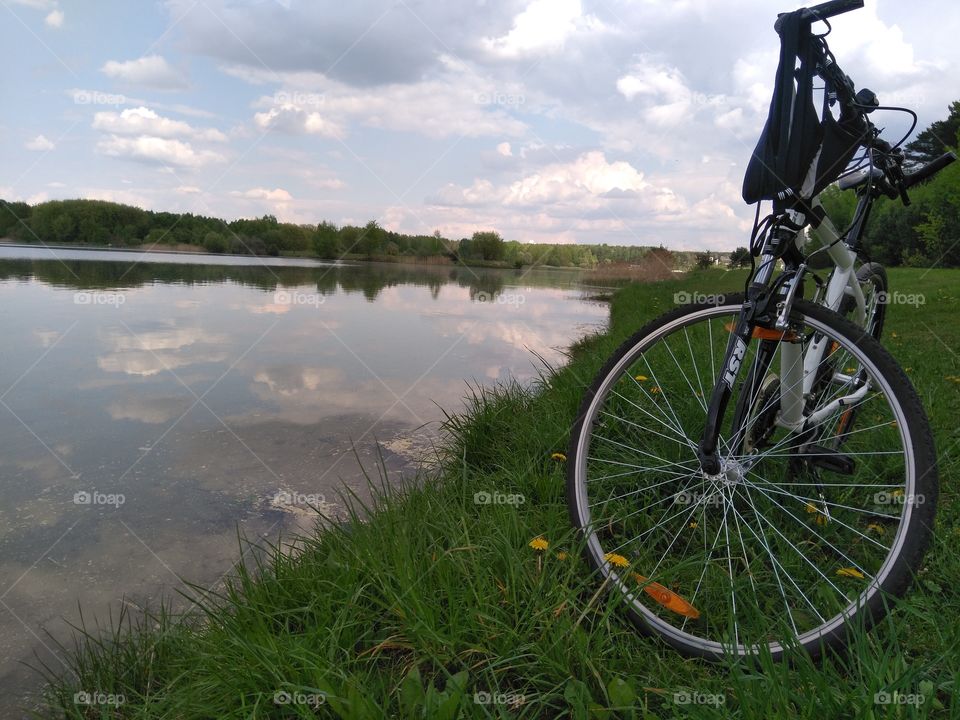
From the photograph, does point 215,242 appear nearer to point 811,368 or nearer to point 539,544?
point 539,544

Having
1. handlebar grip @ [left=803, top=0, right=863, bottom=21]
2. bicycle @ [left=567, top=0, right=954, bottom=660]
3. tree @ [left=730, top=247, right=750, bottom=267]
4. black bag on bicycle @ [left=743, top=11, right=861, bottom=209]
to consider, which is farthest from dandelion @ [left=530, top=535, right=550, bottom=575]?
handlebar grip @ [left=803, top=0, right=863, bottom=21]

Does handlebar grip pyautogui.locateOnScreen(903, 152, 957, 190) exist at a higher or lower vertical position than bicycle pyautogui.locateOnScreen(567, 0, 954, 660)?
higher

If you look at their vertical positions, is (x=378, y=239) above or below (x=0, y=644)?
above

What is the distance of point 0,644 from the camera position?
2453mm

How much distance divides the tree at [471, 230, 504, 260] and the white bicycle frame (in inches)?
1549

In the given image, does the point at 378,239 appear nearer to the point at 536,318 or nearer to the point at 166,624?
the point at 536,318

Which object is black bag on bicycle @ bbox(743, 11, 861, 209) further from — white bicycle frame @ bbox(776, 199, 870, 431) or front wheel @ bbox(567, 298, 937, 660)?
Answer: front wheel @ bbox(567, 298, 937, 660)

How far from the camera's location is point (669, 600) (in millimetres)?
1716

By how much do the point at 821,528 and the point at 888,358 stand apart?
3.23 ft

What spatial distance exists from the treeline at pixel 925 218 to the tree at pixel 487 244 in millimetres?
19959

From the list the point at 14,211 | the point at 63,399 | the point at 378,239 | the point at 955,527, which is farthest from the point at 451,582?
the point at 14,211

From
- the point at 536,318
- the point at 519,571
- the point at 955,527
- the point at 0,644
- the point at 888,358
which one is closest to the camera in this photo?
the point at 888,358

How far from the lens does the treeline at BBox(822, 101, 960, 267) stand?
27.0 metres

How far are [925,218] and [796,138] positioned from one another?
140 ft
